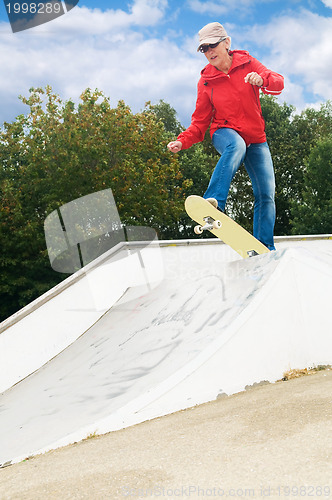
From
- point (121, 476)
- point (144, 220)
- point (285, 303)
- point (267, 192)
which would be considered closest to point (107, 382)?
point (285, 303)

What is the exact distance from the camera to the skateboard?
544 centimetres

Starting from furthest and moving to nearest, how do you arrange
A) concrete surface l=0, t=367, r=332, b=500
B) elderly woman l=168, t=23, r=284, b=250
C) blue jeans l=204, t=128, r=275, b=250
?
1. blue jeans l=204, t=128, r=275, b=250
2. elderly woman l=168, t=23, r=284, b=250
3. concrete surface l=0, t=367, r=332, b=500

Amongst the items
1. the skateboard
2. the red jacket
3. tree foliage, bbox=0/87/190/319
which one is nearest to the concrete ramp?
the skateboard

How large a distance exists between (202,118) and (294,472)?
16.9 feet

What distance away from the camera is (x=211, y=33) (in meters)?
6.03

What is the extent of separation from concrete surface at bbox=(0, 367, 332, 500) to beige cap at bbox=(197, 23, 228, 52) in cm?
453

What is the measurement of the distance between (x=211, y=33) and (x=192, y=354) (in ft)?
13.8

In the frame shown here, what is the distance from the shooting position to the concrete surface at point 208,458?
6.48 feet

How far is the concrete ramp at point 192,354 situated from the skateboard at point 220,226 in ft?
1.63

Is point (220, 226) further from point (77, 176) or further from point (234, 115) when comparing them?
point (77, 176)

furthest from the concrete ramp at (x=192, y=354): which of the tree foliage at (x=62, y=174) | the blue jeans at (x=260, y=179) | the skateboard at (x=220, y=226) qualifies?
the tree foliage at (x=62, y=174)

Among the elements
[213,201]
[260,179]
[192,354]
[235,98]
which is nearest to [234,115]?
[235,98]

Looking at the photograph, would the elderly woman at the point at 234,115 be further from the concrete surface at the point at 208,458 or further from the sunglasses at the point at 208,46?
the concrete surface at the point at 208,458

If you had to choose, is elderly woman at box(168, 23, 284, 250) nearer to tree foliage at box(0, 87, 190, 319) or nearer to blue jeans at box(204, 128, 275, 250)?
blue jeans at box(204, 128, 275, 250)
